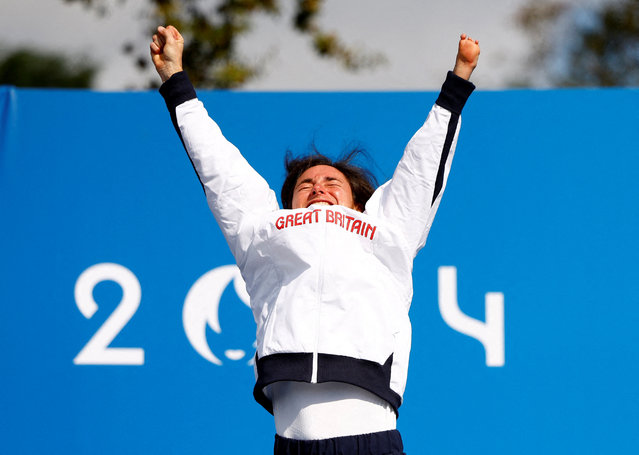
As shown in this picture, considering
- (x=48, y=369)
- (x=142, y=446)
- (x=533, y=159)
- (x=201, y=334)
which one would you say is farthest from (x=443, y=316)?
(x=48, y=369)

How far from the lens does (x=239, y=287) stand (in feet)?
10.5

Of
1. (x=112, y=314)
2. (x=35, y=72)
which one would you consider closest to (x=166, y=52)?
(x=112, y=314)

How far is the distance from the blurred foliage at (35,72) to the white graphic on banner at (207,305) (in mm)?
5039

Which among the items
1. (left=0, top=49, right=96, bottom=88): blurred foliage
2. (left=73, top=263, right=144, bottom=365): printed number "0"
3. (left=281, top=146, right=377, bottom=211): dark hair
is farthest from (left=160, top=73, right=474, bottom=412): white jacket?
(left=0, top=49, right=96, bottom=88): blurred foliage

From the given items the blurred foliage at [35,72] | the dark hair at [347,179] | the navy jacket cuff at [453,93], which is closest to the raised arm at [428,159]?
the navy jacket cuff at [453,93]

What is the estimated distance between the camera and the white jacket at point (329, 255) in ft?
5.82

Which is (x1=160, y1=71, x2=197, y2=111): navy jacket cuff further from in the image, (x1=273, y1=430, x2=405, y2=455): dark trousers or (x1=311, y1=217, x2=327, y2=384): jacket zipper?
(x1=273, y1=430, x2=405, y2=455): dark trousers

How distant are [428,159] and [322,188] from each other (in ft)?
1.04

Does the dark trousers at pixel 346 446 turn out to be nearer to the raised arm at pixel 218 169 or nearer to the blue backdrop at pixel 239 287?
the raised arm at pixel 218 169

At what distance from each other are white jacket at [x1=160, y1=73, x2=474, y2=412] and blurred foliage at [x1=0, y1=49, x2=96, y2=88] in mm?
6165

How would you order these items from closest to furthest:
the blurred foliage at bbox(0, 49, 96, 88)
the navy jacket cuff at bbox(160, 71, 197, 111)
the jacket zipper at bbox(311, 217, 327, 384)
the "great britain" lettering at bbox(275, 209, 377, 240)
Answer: the jacket zipper at bbox(311, 217, 327, 384), the "great britain" lettering at bbox(275, 209, 377, 240), the navy jacket cuff at bbox(160, 71, 197, 111), the blurred foliage at bbox(0, 49, 96, 88)

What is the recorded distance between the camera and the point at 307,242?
6.00 ft

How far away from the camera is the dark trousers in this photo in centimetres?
176

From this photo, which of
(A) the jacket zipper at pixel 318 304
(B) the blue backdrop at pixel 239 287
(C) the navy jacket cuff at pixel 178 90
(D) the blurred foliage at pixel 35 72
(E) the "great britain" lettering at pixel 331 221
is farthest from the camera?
(D) the blurred foliage at pixel 35 72
